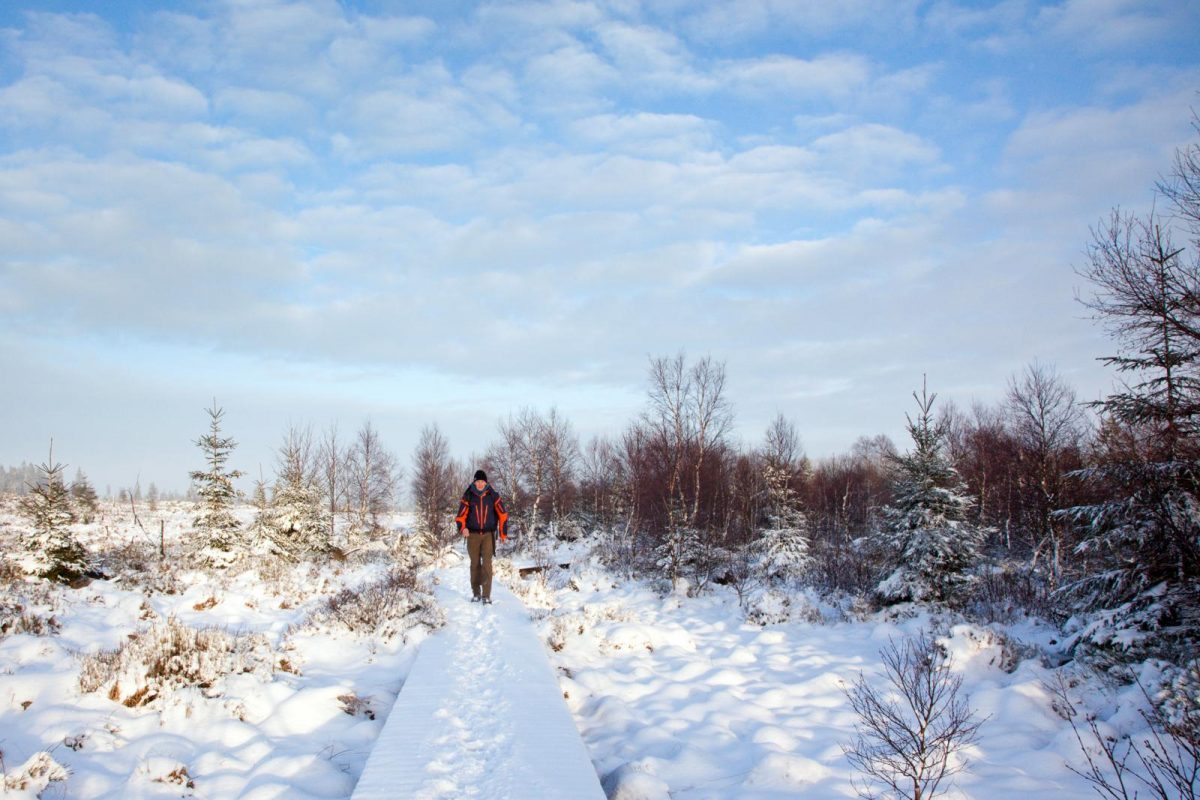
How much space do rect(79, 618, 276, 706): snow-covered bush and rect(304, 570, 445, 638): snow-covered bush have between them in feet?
5.14

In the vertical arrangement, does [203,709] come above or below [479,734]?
above

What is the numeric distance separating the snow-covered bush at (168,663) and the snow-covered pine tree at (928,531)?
11902 mm

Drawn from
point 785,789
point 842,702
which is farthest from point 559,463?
point 785,789

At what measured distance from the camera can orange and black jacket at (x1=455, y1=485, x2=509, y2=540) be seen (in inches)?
444

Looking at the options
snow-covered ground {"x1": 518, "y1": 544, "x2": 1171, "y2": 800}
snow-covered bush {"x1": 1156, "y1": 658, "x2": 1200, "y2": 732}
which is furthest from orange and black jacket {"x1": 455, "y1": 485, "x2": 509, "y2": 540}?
snow-covered bush {"x1": 1156, "y1": 658, "x2": 1200, "y2": 732}

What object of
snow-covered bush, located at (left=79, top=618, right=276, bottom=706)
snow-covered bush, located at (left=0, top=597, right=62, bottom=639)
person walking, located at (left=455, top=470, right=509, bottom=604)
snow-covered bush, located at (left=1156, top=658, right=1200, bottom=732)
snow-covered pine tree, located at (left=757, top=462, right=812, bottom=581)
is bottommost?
snow-covered pine tree, located at (left=757, top=462, right=812, bottom=581)

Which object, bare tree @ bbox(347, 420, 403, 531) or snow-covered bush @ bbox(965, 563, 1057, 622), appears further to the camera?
bare tree @ bbox(347, 420, 403, 531)

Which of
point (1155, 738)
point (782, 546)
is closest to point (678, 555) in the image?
point (782, 546)

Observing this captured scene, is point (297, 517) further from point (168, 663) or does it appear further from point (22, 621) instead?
point (168, 663)

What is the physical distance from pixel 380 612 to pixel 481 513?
247cm

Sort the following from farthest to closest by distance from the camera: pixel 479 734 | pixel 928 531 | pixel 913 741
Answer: pixel 928 531
pixel 479 734
pixel 913 741

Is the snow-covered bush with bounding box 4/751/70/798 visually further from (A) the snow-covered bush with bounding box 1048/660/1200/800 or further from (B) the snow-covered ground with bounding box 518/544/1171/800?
(A) the snow-covered bush with bounding box 1048/660/1200/800

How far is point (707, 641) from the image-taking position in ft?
38.9

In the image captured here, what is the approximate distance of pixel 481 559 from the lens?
11.9 m
